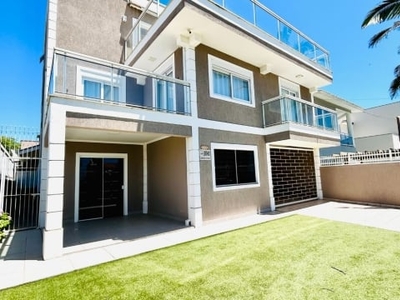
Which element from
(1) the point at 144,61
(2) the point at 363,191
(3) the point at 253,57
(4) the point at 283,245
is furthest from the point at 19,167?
(2) the point at 363,191

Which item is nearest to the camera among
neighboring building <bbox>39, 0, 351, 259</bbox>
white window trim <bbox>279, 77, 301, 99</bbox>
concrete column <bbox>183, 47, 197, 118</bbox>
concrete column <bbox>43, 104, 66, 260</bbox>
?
concrete column <bbox>43, 104, 66, 260</bbox>

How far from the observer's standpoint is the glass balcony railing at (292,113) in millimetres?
9781

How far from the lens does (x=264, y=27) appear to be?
9500 millimetres

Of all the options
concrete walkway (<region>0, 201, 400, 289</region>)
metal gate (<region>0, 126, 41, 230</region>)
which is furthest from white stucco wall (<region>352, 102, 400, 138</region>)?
metal gate (<region>0, 126, 41, 230</region>)

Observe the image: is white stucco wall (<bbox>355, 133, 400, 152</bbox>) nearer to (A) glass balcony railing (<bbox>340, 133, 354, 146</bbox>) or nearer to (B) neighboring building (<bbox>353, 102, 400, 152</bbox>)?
(B) neighboring building (<bbox>353, 102, 400, 152</bbox>)

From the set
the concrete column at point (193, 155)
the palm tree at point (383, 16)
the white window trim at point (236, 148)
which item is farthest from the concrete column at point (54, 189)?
the palm tree at point (383, 16)

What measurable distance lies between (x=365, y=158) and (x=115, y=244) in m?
11.9

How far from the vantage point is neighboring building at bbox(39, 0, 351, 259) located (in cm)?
641

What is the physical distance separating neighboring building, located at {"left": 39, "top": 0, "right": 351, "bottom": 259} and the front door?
4 centimetres

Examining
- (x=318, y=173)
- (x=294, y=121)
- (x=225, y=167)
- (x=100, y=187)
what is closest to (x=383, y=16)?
(x=294, y=121)

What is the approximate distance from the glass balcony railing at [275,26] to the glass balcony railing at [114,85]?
3.44 meters

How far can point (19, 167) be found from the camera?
9305 mm

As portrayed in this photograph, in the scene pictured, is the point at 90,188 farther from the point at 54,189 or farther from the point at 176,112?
the point at 176,112

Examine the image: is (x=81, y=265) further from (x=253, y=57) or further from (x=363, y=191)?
(x=363, y=191)
